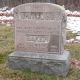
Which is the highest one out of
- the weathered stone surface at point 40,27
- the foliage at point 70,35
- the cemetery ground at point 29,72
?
the weathered stone surface at point 40,27

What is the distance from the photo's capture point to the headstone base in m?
6.05

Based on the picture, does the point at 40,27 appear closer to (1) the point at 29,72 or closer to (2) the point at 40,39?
(2) the point at 40,39

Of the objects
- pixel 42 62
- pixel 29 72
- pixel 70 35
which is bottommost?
pixel 29 72

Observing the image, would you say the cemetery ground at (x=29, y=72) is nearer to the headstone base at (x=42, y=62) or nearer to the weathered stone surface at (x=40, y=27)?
the headstone base at (x=42, y=62)

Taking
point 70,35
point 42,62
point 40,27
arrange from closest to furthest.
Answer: point 42,62, point 40,27, point 70,35

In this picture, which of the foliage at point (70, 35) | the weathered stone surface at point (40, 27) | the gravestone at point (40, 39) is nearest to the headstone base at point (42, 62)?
the gravestone at point (40, 39)

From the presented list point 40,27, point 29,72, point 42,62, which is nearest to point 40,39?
point 40,27

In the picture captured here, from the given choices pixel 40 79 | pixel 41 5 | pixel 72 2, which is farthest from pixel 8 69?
pixel 72 2

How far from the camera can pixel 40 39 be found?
6.43 metres

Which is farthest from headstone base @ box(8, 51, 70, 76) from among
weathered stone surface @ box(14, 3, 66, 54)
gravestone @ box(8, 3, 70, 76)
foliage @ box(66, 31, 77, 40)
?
foliage @ box(66, 31, 77, 40)

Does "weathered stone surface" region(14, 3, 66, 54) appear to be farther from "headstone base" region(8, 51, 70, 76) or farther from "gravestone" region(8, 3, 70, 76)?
"headstone base" region(8, 51, 70, 76)

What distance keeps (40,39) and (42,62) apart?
1.66 feet

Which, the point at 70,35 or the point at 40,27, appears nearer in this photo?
the point at 40,27

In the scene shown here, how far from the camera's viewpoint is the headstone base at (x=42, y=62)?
6053 millimetres
